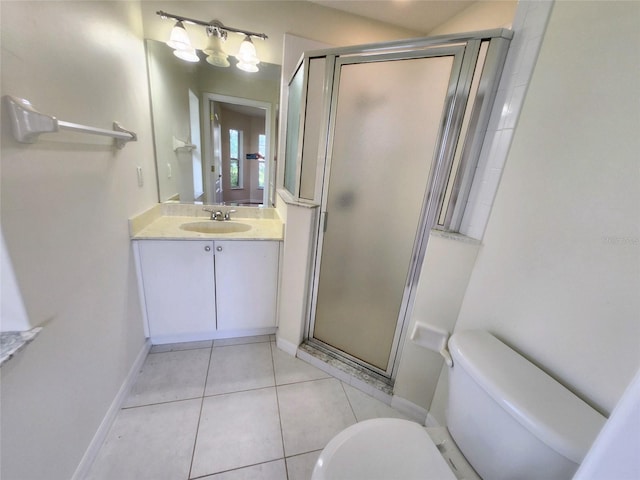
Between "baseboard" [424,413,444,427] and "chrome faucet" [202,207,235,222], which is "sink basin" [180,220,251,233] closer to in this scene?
"chrome faucet" [202,207,235,222]

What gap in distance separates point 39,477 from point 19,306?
22.1 inches

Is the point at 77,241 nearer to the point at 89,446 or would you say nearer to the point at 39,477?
the point at 39,477

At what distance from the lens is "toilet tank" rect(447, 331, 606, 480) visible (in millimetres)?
597

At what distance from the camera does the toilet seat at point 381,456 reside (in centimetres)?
72

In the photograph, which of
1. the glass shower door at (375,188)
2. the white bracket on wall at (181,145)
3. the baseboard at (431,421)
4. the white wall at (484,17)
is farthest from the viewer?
the white bracket on wall at (181,145)

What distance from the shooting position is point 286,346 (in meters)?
1.76

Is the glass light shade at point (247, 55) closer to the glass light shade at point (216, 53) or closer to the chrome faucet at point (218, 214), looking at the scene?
the glass light shade at point (216, 53)

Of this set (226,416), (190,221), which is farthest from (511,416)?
(190,221)

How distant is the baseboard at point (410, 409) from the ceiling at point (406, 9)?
2.43 metres

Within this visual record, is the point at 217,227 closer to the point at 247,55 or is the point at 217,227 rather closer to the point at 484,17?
the point at 247,55

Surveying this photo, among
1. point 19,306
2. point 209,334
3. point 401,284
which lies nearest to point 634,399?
point 401,284

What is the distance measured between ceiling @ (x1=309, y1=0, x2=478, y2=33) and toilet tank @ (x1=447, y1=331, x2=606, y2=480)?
2.00 m

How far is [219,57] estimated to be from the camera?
5.38 ft

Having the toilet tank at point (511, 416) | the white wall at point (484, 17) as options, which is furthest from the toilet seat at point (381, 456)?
the white wall at point (484, 17)
